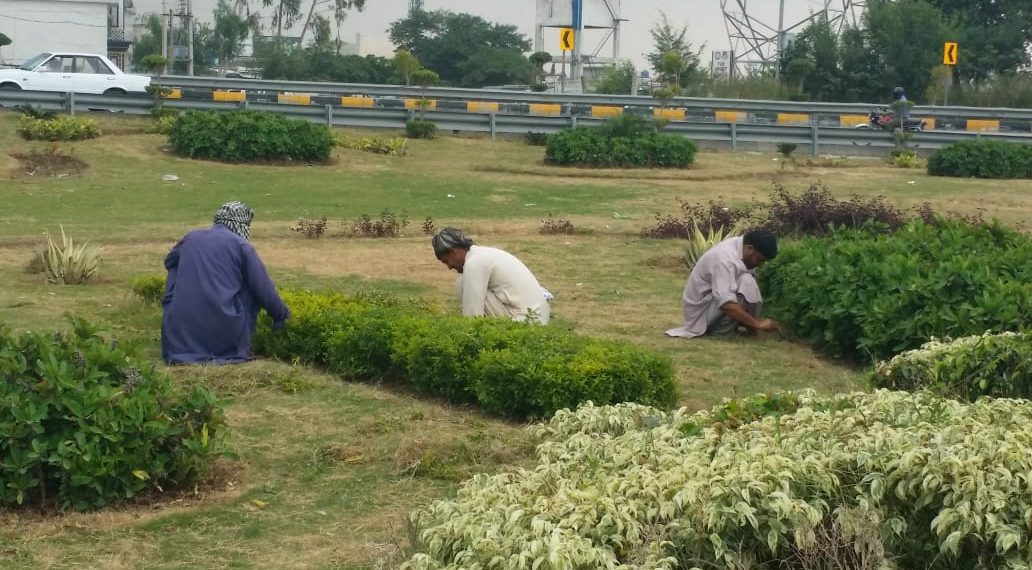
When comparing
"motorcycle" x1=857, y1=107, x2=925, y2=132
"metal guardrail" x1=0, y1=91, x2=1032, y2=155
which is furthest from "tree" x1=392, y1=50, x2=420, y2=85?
"motorcycle" x1=857, y1=107, x2=925, y2=132

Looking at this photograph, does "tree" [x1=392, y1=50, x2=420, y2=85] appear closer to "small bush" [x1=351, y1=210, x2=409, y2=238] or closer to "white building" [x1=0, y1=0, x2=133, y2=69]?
"small bush" [x1=351, y1=210, x2=409, y2=238]

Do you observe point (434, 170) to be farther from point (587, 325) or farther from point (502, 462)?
point (502, 462)

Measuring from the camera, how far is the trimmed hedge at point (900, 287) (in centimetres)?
844

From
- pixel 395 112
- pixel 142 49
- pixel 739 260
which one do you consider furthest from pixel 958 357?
pixel 142 49

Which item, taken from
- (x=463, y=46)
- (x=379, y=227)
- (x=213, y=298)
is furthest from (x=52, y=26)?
(x=213, y=298)

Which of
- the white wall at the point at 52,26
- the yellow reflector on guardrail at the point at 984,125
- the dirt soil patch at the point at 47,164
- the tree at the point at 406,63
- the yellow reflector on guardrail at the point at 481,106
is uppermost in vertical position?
the white wall at the point at 52,26

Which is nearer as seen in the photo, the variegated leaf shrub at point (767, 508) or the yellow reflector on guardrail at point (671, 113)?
the variegated leaf shrub at point (767, 508)

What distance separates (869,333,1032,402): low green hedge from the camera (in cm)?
630

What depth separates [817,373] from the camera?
29.9 feet

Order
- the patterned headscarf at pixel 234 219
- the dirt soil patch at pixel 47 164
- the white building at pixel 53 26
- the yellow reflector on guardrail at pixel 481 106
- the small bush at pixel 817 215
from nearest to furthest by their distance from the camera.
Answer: the patterned headscarf at pixel 234 219 → the small bush at pixel 817 215 → the dirt soil patch at pixel 47 164 → the yellow reflector on guardrail at pixel 481 106 → the white building at pixel 53 26

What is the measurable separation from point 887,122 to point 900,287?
21.7 meters

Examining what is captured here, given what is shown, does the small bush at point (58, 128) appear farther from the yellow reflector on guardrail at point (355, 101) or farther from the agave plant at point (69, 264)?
the agave plant at point (69, 264)

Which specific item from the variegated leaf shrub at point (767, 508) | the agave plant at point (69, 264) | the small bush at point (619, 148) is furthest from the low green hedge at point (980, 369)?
the small bush at point (619, 148)

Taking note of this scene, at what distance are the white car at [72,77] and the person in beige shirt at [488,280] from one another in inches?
901
